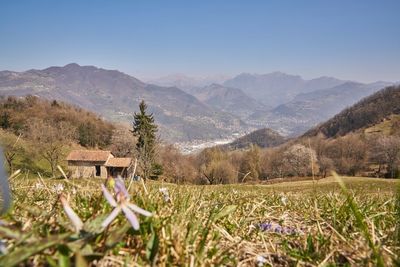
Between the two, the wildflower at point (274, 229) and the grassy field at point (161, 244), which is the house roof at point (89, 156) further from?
the grassy field at point (161, 244)

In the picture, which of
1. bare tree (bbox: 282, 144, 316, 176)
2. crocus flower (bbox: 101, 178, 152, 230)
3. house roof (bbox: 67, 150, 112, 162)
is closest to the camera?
crocus flower (bbox: 101, 178, 152, 230)

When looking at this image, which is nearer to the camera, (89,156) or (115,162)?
(115,162)

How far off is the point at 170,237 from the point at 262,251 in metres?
0.54

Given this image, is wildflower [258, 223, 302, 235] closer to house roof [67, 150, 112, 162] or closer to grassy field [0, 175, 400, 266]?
grassy field [0, 175, 400, 266]

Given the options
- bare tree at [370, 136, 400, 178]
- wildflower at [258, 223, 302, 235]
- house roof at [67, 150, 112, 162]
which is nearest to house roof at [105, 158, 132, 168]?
house roof at [67, 150, 112, 162]

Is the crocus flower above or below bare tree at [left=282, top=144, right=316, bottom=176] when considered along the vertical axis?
above

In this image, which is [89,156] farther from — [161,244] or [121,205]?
[121,205]

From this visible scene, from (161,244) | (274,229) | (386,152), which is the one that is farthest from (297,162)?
(161,244)

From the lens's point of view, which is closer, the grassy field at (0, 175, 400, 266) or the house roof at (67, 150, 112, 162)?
the grassy field at (0, 175, 400, 266)

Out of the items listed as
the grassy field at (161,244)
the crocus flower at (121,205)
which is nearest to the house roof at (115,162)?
the grassy field at (161,244)

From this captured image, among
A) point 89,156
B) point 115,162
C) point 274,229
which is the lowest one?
point 115,162

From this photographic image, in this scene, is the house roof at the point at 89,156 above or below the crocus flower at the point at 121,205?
below

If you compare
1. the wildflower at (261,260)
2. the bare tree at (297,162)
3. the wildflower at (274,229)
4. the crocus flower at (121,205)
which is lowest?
the bare tree at (297,162)

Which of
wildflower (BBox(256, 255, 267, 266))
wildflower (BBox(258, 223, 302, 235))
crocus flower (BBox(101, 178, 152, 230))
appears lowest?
wildflower (BBox(258, 223, 302, 235))
